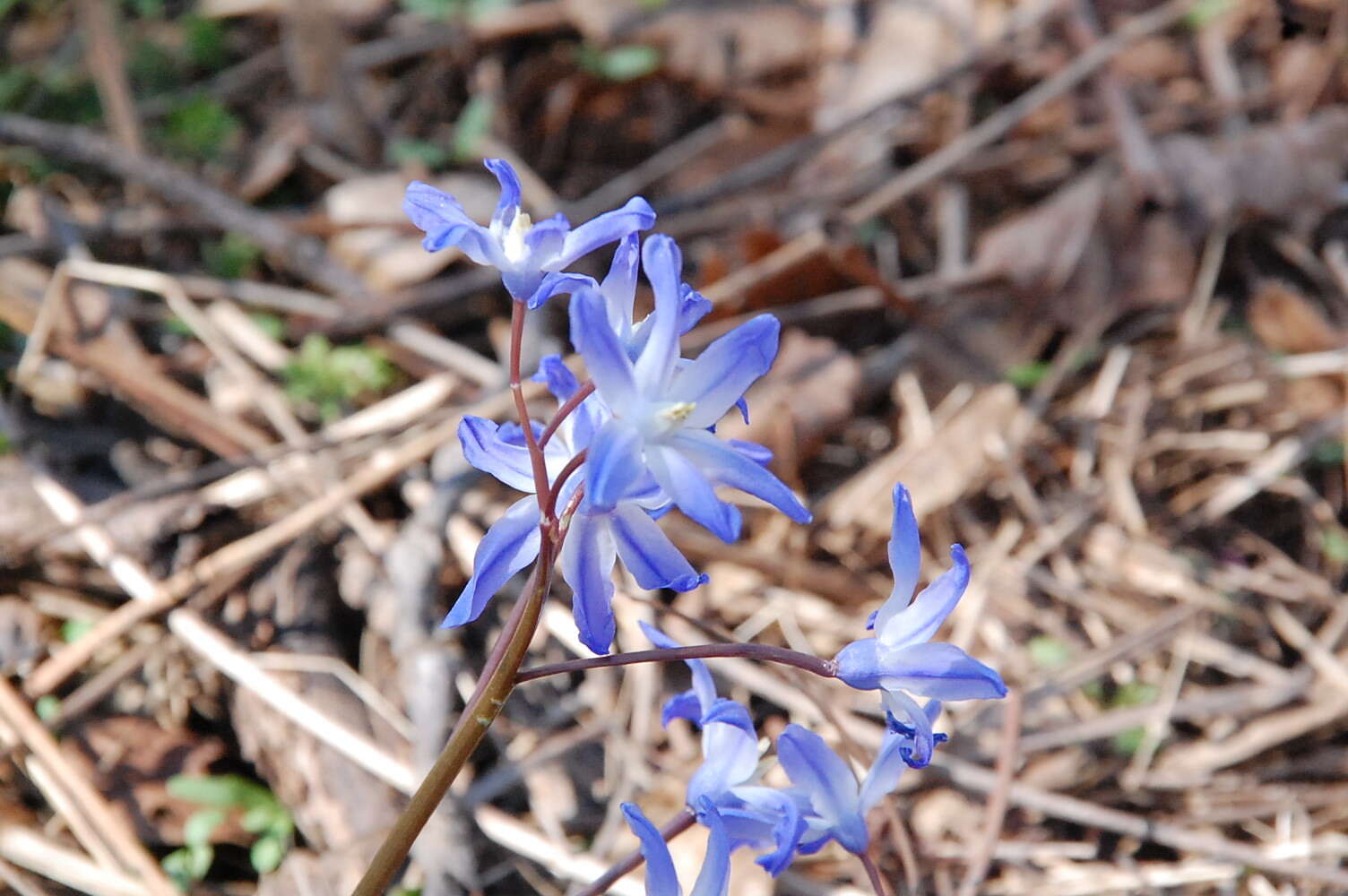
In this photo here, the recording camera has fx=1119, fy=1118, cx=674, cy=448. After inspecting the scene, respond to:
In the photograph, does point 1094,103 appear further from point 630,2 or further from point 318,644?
point 318,644

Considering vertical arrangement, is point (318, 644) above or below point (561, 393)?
below

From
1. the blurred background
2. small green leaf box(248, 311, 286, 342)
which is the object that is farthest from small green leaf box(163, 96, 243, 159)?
small green leaf box(248, 311, 286, 342)

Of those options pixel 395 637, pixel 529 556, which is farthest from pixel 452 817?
pixel 529 556

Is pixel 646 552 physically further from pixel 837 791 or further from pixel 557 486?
pixel 837 791

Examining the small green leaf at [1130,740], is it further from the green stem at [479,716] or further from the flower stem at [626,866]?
the green stem at [479,716]

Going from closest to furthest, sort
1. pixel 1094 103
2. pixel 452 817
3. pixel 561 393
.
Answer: pixel 561 393
pixel 452 817
pixel 1094 103

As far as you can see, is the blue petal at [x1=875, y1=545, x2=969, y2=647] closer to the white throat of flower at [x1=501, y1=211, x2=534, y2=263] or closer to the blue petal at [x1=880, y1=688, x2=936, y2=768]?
the blue petal at [x1=880, y1=688, x2=936, y2=768]
